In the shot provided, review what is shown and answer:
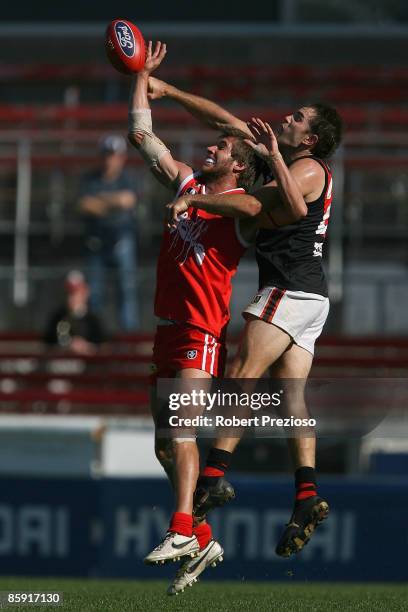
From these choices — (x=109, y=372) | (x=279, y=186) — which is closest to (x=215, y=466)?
(x=279, y=186)

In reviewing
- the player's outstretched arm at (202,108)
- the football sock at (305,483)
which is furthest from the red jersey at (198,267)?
the football sock at (305,483)

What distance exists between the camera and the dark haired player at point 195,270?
22.1 ft

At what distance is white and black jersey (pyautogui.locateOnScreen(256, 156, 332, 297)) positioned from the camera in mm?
6836

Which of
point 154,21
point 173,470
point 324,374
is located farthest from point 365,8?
point 173,470

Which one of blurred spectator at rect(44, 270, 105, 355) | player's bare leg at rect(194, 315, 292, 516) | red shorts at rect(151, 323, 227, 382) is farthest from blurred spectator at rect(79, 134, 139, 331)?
player's bare leg at rect(194, 315, 292, 516)

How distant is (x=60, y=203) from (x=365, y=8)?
490 cm

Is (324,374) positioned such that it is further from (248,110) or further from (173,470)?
(173,470)

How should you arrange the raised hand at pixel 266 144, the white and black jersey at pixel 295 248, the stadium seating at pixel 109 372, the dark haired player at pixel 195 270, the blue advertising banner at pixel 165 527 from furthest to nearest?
the stadium seating at pixel 109 372 < the blue advertising banner at pixel 165 527 < the white and black jersey at pixel 295 248 < the dark haired player at pixel 195 270 < the raised hand at pixel 266 144

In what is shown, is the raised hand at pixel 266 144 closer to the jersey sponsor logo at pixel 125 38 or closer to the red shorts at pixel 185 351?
the jersey sponsor logo at pixel 125 38

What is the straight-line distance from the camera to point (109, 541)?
422 inches

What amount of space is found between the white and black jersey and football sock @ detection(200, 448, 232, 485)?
2.95ft

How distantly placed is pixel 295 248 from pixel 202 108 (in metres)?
1.07

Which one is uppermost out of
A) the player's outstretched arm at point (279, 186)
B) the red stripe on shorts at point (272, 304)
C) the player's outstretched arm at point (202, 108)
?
the player's outstretched arm at point (202, 108)

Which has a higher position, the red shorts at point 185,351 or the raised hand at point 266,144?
the raised hand at point 266,144
